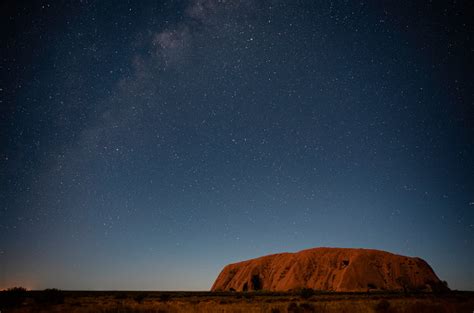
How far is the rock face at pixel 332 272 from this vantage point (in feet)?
269

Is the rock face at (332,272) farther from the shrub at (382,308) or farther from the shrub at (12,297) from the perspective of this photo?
the shrub at (12,297)

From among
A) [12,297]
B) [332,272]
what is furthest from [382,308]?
[332,272]

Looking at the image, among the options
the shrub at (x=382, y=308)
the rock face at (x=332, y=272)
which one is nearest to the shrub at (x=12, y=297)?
the shrub at (x=382, y=308)

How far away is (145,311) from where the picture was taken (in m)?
14.8

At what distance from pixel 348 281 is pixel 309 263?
2153 cm

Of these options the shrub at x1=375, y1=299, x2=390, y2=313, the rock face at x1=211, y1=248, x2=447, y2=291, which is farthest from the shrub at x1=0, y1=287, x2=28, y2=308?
the rock face at x1=211, y1=248, x2=447, y2=291

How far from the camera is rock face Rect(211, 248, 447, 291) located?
269 ft

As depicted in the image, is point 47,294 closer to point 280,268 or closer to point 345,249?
point 280,268

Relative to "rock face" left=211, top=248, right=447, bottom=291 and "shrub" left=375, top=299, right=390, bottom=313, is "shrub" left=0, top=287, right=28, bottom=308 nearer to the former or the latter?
"shrub" left=375, top=299, right=390, bottom=313

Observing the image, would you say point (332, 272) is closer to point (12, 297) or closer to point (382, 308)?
point (382, 308)

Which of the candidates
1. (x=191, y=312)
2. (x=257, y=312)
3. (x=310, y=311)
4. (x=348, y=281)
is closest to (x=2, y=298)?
(x=191, y=312)

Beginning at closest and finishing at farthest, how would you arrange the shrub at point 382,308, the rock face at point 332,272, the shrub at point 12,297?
the shrub at point 382,308 → the shrub at point 12,297 → the rock face at point 332,272

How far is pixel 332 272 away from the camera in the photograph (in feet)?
311

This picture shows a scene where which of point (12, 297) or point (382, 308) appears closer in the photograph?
point (382, 308)
